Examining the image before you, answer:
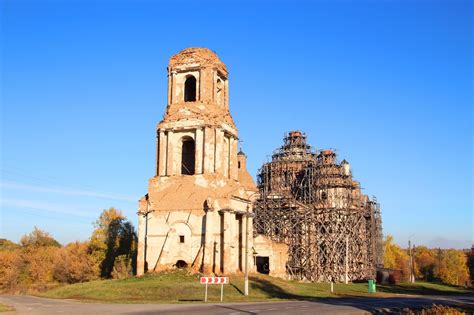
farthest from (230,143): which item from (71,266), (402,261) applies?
(402,261)

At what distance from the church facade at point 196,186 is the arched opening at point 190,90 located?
0.29 ft

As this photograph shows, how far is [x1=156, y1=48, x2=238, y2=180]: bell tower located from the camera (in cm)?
3853

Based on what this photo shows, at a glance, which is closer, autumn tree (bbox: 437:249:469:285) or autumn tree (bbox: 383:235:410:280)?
autumn tree (bbox: 437:249:469:285)

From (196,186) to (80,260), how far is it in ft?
95.4

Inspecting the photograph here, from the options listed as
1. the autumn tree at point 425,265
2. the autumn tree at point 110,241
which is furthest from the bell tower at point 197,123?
the autumn tree at point 425,265

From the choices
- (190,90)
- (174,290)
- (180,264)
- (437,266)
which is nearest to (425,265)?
(437,266)

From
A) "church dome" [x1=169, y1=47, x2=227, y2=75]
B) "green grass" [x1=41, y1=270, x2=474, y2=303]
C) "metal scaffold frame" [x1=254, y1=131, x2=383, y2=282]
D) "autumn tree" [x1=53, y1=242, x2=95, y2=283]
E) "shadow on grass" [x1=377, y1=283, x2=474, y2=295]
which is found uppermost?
"church dome" [x1=169, y1=47, x2=227, y2=75]

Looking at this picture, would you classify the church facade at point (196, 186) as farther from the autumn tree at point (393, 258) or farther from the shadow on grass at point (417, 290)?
the autumn tree at point (393, 258)

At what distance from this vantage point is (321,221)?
180 ft

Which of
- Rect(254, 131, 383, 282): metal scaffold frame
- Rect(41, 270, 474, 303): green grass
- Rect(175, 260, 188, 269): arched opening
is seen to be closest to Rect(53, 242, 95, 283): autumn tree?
Rect(254, 131, 383, 282): metal scaffold frame

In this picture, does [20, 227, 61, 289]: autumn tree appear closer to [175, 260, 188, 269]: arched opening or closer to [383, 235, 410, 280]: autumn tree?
[175, 260, 188, 269]: arched opening

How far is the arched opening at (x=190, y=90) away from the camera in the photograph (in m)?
42.5

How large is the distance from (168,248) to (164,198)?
3558 millimetres

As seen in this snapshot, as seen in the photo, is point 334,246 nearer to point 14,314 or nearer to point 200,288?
point 200,288
